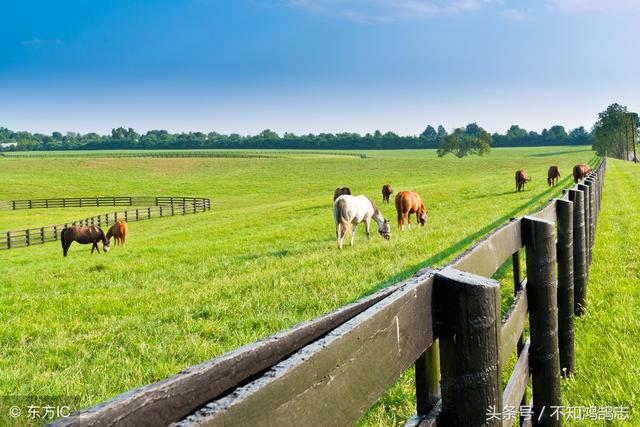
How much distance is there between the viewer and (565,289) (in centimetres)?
486

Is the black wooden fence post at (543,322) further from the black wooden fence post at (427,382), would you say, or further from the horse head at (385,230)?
the horse head at (385,230)

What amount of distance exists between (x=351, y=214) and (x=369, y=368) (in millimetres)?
14244

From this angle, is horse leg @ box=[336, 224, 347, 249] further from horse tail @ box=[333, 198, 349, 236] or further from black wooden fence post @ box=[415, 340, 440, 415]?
black wooden fence post @ box=[415, 340, 440, 415]

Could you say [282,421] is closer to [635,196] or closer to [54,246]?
[635,196]

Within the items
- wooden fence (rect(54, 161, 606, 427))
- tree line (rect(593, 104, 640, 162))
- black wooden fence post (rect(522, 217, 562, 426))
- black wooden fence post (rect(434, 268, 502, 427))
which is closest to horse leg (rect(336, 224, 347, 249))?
black wooden fence post (rect(522, 217, 562, 426))

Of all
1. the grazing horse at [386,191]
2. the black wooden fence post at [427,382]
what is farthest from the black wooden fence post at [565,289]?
the grazing horse at [386,191]

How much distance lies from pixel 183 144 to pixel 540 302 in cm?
20290

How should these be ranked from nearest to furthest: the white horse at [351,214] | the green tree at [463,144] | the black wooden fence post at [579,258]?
the black wooden fence post at [579,258] → the white horse at [351,214] → the green tree at [463,144]

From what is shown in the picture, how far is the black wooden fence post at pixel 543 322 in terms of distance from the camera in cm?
347

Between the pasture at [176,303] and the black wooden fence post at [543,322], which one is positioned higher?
the black wooden fence post at [543,322]

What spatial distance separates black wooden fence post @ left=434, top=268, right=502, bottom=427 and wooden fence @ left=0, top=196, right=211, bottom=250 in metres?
34.5

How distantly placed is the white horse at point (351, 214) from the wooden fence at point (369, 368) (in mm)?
11954

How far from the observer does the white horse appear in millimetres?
15304

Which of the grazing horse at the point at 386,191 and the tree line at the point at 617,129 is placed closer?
the grazing horse at the point at 386,191
